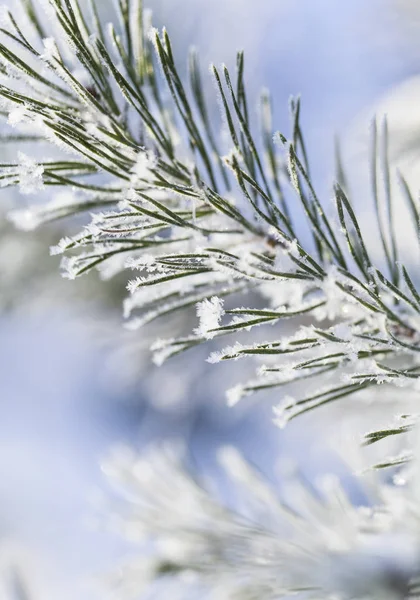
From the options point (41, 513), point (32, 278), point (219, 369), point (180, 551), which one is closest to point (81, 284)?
point (32, 278)

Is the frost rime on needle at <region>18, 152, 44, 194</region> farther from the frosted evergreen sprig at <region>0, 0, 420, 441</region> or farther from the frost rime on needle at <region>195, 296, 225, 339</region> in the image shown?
the frost rime on needle at <region>195, 296, 225, 339</region>

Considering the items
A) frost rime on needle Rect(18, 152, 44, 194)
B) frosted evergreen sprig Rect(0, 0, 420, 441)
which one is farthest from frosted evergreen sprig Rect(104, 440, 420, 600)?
frost rime on needle Rect(18, 152, 44, 194)

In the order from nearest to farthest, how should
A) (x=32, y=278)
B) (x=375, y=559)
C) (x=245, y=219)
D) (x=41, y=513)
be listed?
(x=245, y=219) → (x=375, y=559) → (x=32, y=278) → (x=41, y=513)

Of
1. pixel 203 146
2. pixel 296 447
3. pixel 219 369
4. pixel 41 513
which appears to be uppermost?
pixel 41 513

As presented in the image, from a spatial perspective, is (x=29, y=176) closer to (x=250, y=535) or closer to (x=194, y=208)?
(x=194, y=208)

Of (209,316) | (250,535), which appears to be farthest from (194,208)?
(250,535)

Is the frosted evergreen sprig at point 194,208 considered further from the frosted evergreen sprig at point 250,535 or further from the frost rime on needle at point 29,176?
the frosted evergreen sprig at point 250,535

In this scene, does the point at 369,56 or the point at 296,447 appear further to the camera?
the point at 296,447

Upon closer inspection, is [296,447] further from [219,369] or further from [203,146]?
[203,146]

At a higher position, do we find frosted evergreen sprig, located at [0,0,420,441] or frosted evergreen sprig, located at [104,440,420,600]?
frosted evergreen sprig, located at [0,0,420,441]
